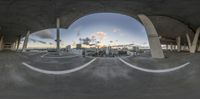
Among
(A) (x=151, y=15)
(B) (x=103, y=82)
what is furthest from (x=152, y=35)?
(B) (x=103, y=82)

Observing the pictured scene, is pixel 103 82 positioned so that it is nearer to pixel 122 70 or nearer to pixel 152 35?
pixel 122 70

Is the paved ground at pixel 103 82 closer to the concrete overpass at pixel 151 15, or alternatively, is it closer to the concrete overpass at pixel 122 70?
the concrete overpass at pixel 122 70

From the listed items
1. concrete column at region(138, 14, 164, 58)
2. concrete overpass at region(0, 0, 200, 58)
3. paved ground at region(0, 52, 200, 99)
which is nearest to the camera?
paved ground at region(0, 52, 200, 99)

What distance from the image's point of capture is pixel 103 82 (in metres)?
3.58

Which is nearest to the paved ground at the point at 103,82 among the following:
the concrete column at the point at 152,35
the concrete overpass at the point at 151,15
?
the concrete column at the point at 152,35

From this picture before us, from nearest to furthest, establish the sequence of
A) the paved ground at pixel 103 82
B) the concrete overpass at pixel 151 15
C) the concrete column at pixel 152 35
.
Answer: the paved ground at pixel 103 82 < the concrete column at pixel 152 35 < the concrete overpass at pixel 151 15

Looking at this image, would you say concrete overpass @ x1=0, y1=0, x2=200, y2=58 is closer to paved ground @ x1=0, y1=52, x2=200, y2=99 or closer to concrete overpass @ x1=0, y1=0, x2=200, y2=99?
concrete overpass @ x1=0, y1=0, x2=200, y2=99

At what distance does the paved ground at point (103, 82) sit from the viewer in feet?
11.3

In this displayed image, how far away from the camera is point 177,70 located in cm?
424

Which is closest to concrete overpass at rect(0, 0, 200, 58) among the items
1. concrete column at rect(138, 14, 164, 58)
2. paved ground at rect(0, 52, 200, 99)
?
concrete column at rect(138, 14, 164, 58)

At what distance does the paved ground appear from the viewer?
346 centimetres

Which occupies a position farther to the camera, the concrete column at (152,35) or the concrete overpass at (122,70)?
the concrete column at (152,35)

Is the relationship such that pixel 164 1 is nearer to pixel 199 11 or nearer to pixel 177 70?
pixel 199 11

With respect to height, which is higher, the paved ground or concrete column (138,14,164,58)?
concrete column (138,14,164,58)
